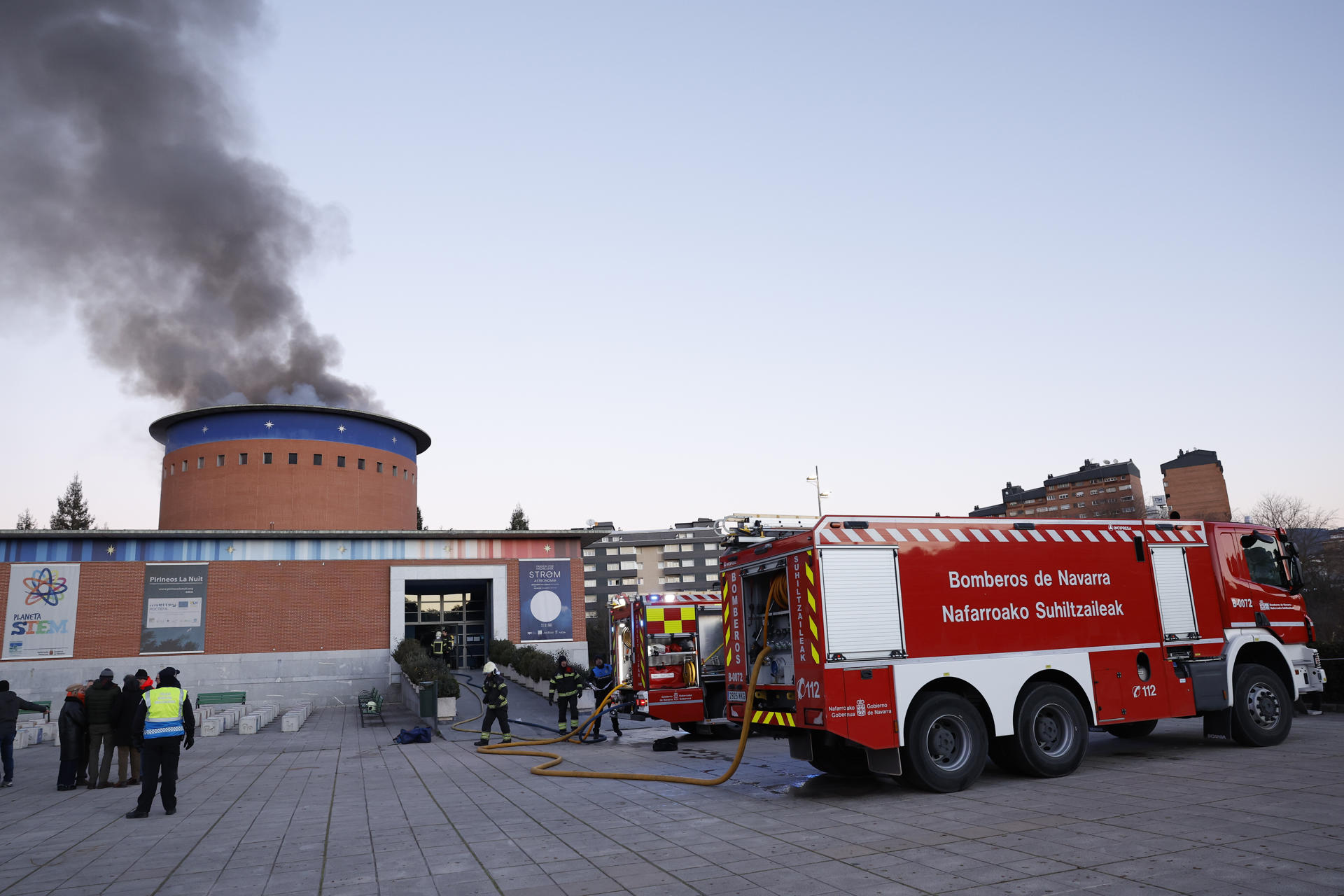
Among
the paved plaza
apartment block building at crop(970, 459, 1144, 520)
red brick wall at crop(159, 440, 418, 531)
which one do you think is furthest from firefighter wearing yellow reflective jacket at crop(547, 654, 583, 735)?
apartment block building at crop(970, 459, 1144, 520)

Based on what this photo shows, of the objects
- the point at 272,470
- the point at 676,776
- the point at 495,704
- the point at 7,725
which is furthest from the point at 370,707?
the point at 272,470

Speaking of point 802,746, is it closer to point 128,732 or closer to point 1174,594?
point 1174,594

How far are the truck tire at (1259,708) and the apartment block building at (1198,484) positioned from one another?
12631 cm

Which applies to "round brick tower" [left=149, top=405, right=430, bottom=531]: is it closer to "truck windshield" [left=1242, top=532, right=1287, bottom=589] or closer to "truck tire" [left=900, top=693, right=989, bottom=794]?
"truck tire" [left=900, top=693, right=989, bottom=794]

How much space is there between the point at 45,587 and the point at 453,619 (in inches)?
654

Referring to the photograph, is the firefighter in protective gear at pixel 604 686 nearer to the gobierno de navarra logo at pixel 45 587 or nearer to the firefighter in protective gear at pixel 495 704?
the firefighter in protective gear at pixel 495 704

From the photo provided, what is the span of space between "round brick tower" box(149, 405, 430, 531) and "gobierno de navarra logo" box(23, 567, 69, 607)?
31.3ft

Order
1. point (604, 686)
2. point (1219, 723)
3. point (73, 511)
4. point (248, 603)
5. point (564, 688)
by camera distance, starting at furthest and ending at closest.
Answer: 1. point (73, 511)
2. point (248, 603)
3. point (604, 686)
4. point (564, 688)
5. point (1219, 723)

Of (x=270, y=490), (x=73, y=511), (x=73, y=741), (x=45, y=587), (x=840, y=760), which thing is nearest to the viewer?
(x=840, y=760)

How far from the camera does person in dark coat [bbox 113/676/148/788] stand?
12.5m

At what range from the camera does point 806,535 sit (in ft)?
31.9

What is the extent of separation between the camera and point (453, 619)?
41406mm

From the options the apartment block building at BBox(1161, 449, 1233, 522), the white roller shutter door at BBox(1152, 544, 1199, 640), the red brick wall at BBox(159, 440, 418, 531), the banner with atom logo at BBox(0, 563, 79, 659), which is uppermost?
the apartment block building at BBox(1161, 449, 1233, 522)

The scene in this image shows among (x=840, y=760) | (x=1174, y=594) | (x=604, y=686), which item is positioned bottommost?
(x=840, y=760)
